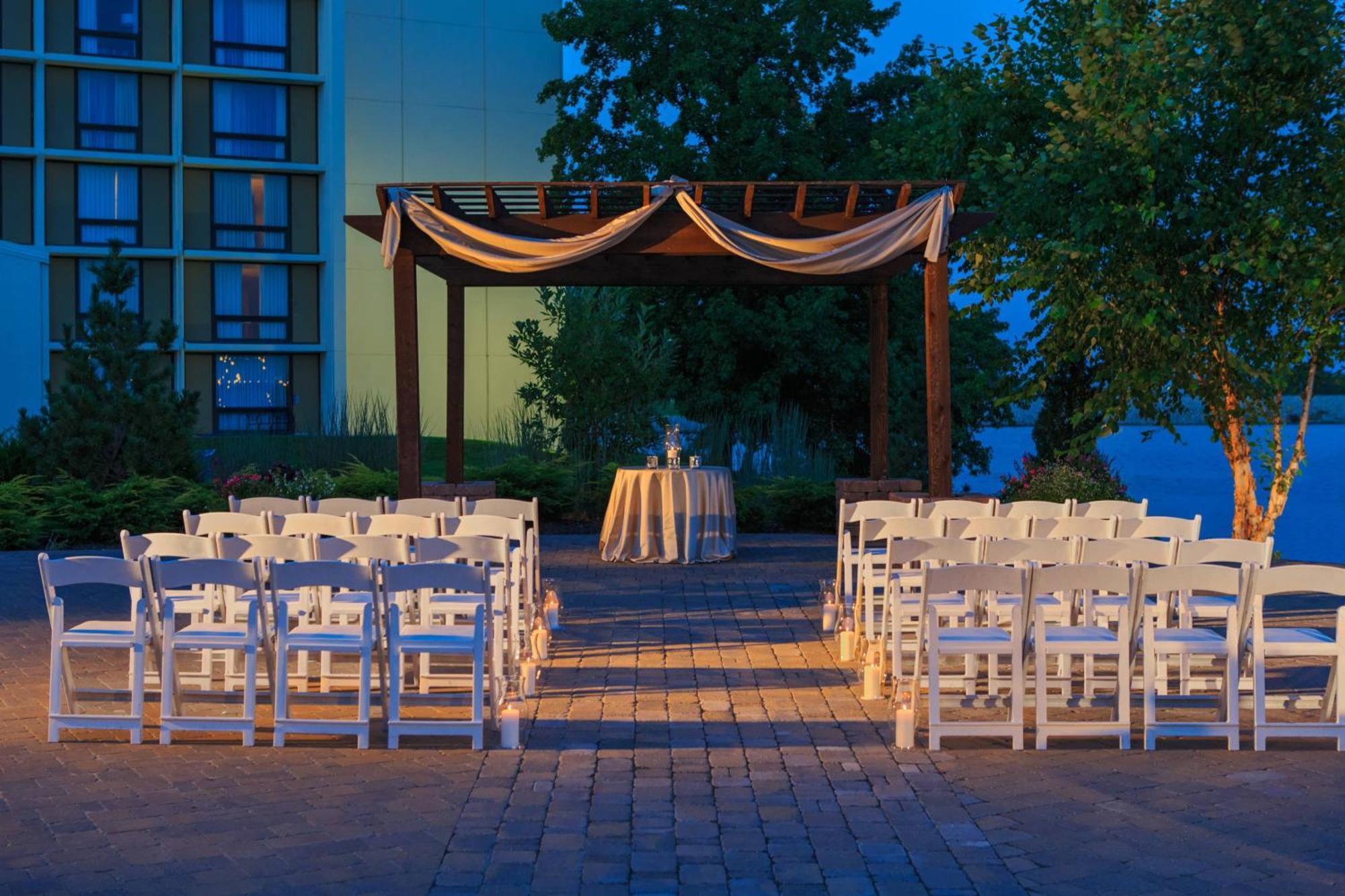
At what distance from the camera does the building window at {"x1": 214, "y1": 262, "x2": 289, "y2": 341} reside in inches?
1367

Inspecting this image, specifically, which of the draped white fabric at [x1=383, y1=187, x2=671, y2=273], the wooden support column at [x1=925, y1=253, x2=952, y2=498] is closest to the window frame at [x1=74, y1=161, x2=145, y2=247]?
the draped white fabric at [x1=383, y1=187, x2=671, y2=273]

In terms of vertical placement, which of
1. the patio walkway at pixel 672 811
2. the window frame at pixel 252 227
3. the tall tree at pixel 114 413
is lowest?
the patio walkway at pixel 672 811

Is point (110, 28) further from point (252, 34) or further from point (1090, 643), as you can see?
point (1090, 643)

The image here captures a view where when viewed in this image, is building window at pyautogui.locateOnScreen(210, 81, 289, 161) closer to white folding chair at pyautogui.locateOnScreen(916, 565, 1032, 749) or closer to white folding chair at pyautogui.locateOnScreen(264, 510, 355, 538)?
white folding chair at pyautogui.locateOnScreen(264, 510, 355, 538)

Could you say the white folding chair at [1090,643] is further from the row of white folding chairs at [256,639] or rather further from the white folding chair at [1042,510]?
the white folding chair at [1042,510]

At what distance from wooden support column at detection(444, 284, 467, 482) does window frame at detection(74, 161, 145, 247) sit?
66.1 ft

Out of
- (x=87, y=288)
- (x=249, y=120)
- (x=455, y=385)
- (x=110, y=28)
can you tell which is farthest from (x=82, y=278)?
(x=455, y=385)

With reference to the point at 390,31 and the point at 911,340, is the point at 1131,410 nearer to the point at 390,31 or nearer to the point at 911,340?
the point at 911,340

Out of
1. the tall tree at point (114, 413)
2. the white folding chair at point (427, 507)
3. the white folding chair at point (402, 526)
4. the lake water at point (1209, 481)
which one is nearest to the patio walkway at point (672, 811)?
the white folding chair at point (402, 526)

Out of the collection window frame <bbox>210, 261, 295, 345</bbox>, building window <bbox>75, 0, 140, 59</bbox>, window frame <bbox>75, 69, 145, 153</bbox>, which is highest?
building window <bbox>75, 0, 140, 59</bbox>

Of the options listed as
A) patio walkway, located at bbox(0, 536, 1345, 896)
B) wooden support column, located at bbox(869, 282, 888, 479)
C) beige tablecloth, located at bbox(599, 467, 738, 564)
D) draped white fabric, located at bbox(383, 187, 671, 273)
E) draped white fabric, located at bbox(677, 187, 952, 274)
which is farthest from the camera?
wooden support column, located at bbox(869, 282, 888, 479)

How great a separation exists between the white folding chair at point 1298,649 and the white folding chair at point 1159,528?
2239 millimetres

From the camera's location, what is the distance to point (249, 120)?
113 ft

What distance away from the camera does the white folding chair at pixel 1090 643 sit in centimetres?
673
